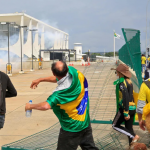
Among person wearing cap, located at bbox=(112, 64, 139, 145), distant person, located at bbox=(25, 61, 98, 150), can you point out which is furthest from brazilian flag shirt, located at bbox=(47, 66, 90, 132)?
person wearing cap, located at bbox=(112, 64, 139, 145)

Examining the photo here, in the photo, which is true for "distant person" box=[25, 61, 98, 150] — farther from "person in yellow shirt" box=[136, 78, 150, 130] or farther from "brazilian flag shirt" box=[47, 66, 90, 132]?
"person in yellow shirt" box=[136, 78, 150, 130]

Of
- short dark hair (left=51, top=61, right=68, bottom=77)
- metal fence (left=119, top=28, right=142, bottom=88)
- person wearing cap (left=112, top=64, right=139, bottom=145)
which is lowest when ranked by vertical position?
person wearing cap (left=112, top=64, right=139, bottom=145)

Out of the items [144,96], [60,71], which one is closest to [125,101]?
[144,96]

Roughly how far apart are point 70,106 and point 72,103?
0.14 feet

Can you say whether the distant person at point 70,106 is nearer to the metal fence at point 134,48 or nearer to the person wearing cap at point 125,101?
the person wearing cap at point 125,101

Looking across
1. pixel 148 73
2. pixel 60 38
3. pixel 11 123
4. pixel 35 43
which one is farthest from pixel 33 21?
pixel 11 123

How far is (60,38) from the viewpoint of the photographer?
10162 cm

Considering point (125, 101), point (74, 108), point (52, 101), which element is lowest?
point (125, 101)

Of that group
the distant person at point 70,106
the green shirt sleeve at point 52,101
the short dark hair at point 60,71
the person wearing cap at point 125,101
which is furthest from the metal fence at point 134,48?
the green shirt sleeve at point 52,101

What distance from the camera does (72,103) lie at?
2990mm

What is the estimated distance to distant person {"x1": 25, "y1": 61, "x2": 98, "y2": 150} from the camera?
293cm

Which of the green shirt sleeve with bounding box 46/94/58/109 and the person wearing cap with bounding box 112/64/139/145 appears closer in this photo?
the green shirt sleeve with bounding box 46/94/58/109

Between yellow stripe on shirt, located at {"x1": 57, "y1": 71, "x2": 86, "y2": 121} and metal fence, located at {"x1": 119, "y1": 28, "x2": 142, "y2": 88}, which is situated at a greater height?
metal fence, located at {"x1": 119, "y1": 28, "x2": 142, "y2": 88}

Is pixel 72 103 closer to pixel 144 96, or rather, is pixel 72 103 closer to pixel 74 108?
pixel 74 108
